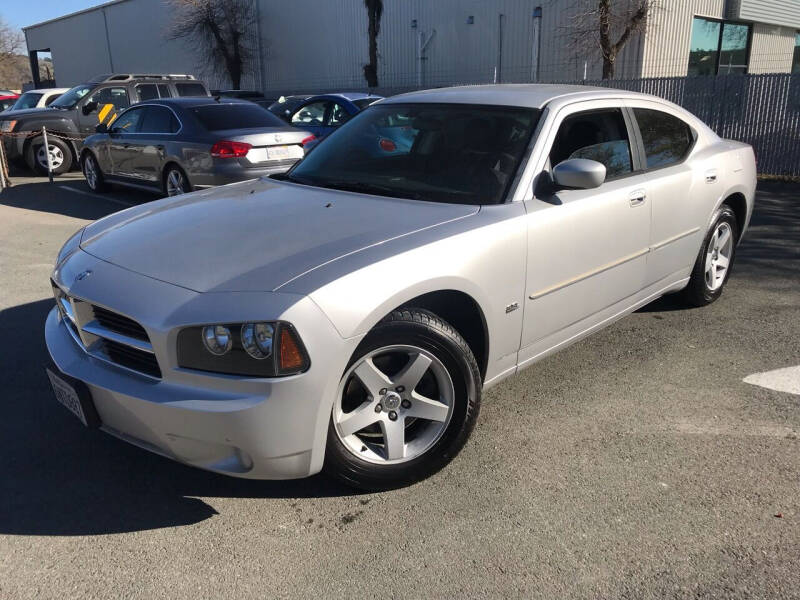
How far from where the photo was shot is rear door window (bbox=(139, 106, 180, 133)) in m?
9.14

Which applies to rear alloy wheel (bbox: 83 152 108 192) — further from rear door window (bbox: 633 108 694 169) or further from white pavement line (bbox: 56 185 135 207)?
rear door window (bbox: 633 108 694 169)

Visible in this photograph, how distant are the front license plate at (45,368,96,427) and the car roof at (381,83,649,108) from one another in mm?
2555

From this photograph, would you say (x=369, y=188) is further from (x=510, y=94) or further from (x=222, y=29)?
(x=222, y=29)

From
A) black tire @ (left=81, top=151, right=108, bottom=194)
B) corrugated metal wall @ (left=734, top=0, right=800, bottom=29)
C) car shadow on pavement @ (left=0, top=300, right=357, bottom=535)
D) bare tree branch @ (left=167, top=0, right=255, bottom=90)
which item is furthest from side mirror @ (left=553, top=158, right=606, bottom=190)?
bare tree branch @ (left=167, top=0, right=255, bottom=90)

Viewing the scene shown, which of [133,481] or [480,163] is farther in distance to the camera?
[480,163]

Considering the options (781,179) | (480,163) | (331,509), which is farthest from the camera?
(781,179)

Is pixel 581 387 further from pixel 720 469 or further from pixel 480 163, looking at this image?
pixel 480 163

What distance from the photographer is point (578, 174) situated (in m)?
3.35

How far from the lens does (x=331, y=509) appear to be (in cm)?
288

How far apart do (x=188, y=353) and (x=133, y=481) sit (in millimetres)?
926

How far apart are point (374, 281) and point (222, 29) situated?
118 feet

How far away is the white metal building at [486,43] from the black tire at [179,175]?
47.5 ft

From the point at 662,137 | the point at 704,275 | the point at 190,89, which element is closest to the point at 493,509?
the point at 662,137

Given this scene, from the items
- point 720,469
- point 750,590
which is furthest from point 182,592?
point 720,469
